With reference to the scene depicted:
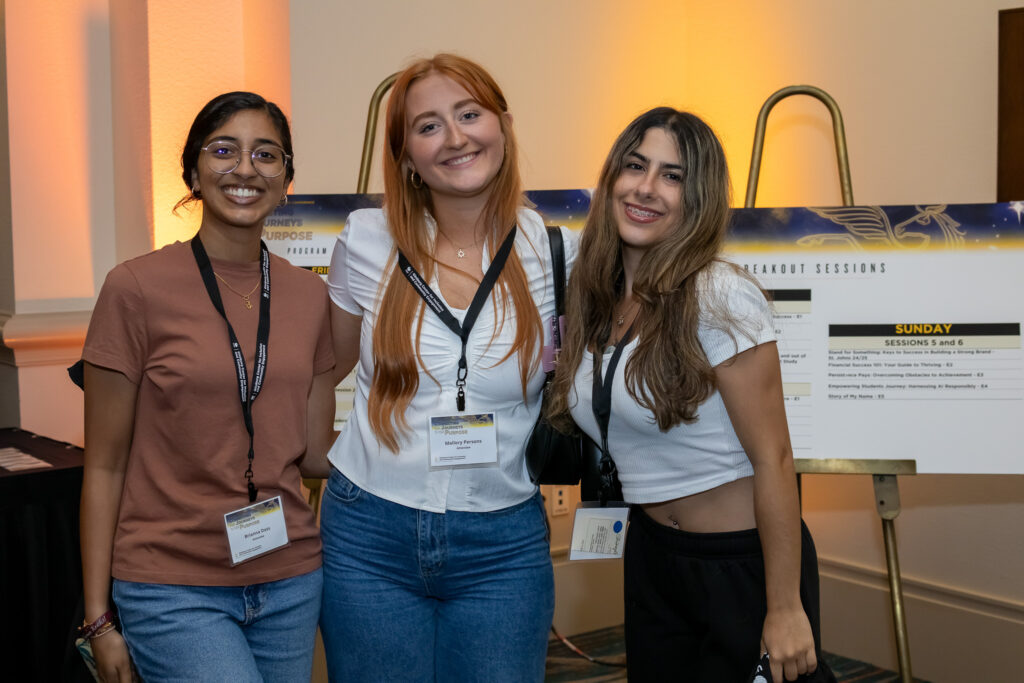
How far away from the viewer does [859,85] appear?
3.43 m

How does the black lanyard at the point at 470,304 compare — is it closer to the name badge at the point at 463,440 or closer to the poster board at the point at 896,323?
the name badge at the point at 463,440

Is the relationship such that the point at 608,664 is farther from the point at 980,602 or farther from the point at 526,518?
the point at 526,518

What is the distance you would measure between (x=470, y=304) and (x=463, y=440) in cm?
25

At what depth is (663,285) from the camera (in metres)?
1.73

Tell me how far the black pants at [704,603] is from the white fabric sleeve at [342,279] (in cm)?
71

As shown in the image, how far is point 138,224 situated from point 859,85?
261 cm

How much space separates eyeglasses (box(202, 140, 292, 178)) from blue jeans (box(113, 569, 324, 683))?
712 millimetres

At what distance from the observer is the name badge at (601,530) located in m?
1.88

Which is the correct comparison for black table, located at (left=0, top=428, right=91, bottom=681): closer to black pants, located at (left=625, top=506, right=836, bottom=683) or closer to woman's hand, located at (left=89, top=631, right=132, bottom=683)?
woman's hand, located at (left=89, top=631, right=132, bottom=683)

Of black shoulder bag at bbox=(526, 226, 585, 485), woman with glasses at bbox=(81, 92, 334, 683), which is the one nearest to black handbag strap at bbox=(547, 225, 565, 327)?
black shoulder bag at bbox=(526, 226, 585, 485)

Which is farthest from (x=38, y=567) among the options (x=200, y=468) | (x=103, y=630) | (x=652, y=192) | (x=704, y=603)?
(x=652, y=192)

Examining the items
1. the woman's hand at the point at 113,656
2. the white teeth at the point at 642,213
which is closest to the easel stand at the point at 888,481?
the white teeth at the point at 642,213

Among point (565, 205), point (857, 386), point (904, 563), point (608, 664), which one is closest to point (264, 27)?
point (565, 205)

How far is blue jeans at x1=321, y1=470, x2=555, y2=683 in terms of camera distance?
1659 mm
